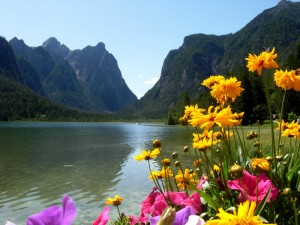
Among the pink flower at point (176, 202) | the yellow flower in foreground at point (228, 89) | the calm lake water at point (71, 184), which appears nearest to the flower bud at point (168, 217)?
the pink flower at point (176, 202)

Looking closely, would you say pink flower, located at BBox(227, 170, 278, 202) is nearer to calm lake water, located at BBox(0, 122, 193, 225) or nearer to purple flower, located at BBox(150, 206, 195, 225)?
purple flower, located at BBox(150, 206, 195, 225)

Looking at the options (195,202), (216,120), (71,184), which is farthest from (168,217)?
(71,184)

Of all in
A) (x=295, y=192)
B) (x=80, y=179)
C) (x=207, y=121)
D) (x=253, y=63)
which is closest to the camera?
(x=207, y=121)

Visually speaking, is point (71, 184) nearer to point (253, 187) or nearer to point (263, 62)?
point (263, 62)

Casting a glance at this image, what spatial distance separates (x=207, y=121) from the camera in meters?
2.08

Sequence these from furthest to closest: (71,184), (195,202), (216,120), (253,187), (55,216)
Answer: (71,184), (195,202), (253,187), (216,120), (55,216)

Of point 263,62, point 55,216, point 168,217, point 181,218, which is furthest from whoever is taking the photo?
point 263,62

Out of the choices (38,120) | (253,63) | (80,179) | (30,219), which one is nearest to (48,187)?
(80,179)

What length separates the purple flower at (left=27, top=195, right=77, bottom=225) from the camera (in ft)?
2.78

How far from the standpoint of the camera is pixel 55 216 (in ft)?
2.84

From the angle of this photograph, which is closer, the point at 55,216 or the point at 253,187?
the point at 55,216

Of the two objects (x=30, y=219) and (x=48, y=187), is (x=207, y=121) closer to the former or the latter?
(x=30, y=219)

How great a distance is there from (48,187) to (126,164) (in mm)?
7882

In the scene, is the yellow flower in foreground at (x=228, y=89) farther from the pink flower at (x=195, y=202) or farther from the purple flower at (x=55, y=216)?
the purple flower at (x=55, y=216)
